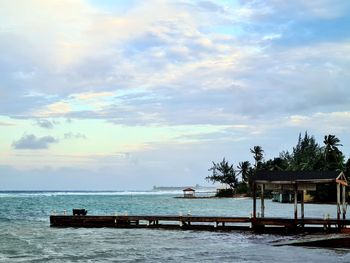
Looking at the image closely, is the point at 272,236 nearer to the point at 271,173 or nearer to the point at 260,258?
the point at 271,173

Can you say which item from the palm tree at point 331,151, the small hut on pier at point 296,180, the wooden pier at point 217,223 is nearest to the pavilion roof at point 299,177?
the small hut on pier at point 296,180

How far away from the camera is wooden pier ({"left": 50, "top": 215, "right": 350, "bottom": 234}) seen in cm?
4419

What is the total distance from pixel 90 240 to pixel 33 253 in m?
7.98

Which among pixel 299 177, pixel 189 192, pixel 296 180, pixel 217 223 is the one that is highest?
pixel 299 177

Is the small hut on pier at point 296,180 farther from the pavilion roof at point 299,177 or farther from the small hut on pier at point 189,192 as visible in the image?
the small hut on pier at point 189,192

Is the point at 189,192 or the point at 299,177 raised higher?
the point at 299,177

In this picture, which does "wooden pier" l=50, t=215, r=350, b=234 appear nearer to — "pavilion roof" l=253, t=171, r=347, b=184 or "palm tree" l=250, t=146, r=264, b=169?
"pavilion roof" l=253, t=171, r=347, b=184

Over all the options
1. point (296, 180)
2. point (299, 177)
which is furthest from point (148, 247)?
point (299, 177)

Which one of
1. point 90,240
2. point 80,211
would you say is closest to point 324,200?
point 80,211

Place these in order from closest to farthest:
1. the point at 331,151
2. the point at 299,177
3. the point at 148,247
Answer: the point at 148,247, the point at 299,177, the point at 331,151

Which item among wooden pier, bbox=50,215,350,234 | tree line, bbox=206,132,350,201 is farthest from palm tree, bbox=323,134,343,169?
wooden pier, bbox=50,215,350,234

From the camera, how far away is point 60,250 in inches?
1459

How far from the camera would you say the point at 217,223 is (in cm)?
4978

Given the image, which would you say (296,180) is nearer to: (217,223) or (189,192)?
(217,223)
